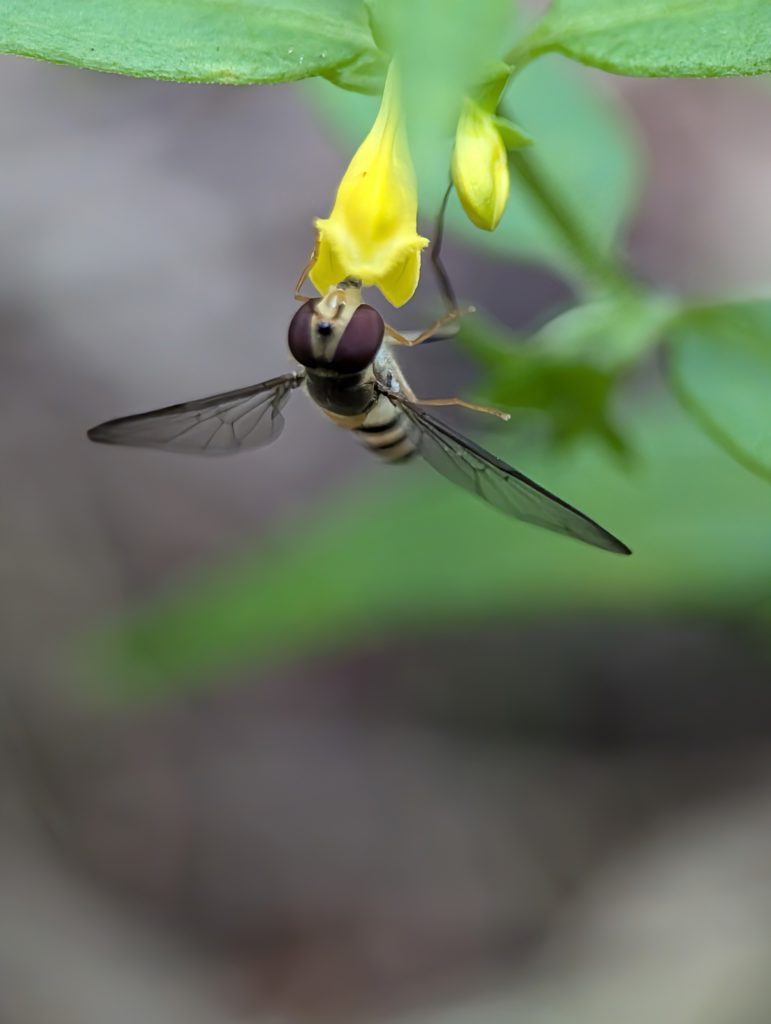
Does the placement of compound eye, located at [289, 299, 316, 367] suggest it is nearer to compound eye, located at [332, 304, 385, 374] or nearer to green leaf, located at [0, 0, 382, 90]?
compound eye, located at [332, 304, 385, 374]

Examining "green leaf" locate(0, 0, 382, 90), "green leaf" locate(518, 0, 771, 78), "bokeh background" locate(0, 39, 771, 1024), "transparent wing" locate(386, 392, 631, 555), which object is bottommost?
"bokeh background" locate(0, 39, 771, 1024)

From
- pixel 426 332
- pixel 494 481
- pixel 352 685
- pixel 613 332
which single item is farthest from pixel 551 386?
pixel 352 685

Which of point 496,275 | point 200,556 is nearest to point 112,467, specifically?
point 200,556

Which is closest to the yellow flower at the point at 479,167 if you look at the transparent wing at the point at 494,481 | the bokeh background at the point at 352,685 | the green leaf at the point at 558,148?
the transparent wing at the point at 494,481

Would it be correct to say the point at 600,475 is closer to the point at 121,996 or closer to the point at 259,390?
the point at 259,390

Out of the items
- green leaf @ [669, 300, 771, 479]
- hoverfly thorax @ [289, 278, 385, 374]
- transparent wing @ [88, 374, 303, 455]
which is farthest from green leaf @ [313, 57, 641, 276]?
hoverfly thorax @ [289, 278, 385, 374]

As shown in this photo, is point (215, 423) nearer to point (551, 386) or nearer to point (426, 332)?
point (426, 332)

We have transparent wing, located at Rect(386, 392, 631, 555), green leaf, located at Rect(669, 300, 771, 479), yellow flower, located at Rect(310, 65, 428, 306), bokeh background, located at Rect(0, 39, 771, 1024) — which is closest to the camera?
yellow flower, located at Rect(310, 65, 428, 306)
